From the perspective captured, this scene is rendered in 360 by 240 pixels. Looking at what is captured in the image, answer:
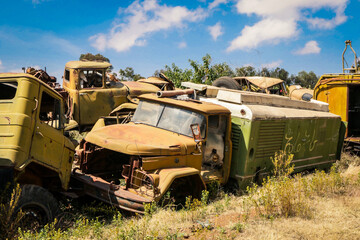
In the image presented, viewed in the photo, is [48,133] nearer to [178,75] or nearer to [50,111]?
[50,111]

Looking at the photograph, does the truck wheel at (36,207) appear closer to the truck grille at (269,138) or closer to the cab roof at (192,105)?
the cab roof at (192,105)

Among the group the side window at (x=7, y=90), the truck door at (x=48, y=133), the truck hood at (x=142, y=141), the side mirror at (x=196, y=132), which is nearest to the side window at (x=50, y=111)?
the truck door at (x=48, y=133)

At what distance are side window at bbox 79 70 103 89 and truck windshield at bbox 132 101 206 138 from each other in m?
4.51

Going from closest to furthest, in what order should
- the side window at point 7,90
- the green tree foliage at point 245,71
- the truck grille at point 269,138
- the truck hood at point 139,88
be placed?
the side window at point 7,90
the truck grille at point 269,138
the truck hood at point 139,88
the green tree foliage at point 245,71

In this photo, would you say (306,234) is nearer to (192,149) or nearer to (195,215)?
(195,215)

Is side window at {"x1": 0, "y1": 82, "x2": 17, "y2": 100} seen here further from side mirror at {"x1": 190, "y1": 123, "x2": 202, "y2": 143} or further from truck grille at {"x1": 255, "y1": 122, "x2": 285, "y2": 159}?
truck grille at {"x1": 255, "y1": 122, "x2": 285, "y2": 159}

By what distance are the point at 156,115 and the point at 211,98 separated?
6.41ft

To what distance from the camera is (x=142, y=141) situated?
18.6ft

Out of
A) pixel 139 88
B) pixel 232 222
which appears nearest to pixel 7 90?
pixel 232 222

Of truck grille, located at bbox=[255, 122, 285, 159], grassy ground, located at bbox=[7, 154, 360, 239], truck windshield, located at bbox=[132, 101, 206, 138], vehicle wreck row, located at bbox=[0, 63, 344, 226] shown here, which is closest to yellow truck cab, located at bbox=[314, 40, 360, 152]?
vehicle wreck row, located at bbox=[0, 63, 344, 226]

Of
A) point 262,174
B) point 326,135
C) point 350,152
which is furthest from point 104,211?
point 350,152

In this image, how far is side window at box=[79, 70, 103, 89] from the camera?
10.8 m

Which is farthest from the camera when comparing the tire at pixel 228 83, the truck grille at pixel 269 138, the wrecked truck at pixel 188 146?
the tire at pixel 228 83

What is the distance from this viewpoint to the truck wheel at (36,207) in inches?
166
